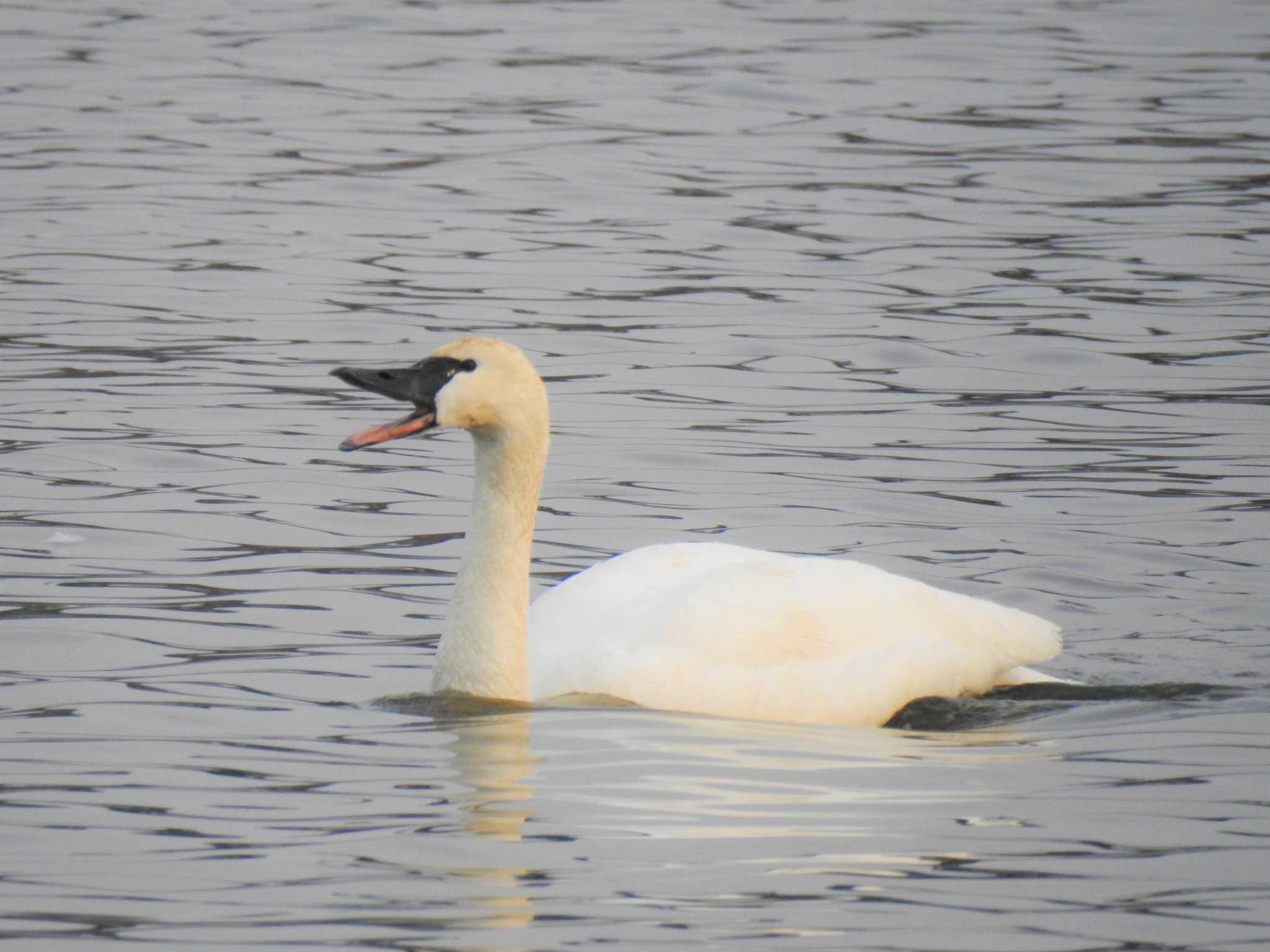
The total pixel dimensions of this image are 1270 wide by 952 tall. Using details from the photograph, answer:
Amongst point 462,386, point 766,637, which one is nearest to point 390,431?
point 462,386

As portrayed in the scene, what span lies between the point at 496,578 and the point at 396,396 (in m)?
0.68

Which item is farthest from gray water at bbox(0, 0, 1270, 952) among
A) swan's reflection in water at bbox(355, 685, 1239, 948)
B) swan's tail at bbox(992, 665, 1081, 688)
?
swan's tail at bbox(992, 665, 1081, 688)

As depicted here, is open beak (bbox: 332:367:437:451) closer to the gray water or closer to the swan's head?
the swan's head

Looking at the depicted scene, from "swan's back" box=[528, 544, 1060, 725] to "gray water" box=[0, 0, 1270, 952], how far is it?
145mm

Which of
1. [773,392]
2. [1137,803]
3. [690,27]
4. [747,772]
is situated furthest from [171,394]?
[690,27]

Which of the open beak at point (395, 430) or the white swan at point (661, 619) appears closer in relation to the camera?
the open beak at point (395, 430)

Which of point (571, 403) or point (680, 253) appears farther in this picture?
point (680, 253)

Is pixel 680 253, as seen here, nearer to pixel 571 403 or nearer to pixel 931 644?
pixel 571 403

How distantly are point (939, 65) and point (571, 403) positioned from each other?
10590 mm

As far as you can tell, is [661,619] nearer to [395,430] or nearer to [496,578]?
[496,578]

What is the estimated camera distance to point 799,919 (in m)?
5.32

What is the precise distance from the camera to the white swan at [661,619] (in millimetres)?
7180

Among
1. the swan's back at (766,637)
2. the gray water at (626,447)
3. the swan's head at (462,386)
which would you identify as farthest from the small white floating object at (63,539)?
the swan's head at (462,386)

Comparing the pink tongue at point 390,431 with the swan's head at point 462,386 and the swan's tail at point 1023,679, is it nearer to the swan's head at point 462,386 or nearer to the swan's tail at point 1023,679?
the swan's head at point 462,386
